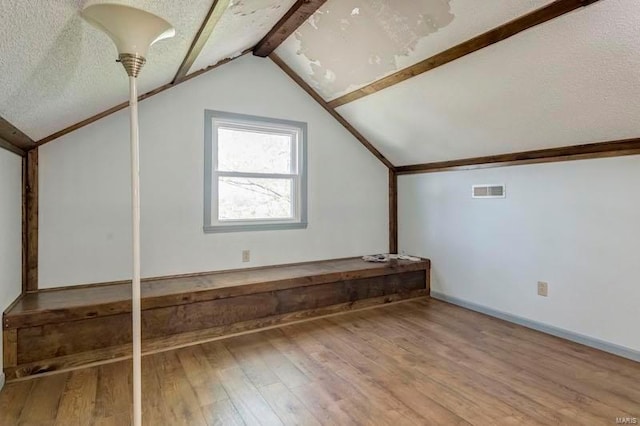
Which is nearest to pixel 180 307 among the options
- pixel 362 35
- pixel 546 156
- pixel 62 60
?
pixel 62 60

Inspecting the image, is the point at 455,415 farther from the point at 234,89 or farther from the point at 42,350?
the point at 234,89

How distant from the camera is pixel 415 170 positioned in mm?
4348

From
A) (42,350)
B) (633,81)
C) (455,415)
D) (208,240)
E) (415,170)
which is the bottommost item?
(455,415)

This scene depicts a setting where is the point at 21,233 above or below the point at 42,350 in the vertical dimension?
above

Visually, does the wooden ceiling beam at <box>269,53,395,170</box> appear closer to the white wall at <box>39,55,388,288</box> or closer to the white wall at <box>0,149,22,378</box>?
the white wall at <box>39,55,388,288</box>

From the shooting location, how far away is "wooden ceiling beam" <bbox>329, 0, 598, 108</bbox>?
1950mm

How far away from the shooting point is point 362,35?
2.88 metres

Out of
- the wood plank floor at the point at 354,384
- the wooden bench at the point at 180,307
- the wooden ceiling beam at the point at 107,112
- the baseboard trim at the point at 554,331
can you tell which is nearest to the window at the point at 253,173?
the wooden ceiling beam at the point at 107,112

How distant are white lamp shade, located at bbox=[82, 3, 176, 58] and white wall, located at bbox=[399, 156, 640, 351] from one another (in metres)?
3.09

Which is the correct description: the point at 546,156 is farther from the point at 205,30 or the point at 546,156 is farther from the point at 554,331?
the point at 205,30

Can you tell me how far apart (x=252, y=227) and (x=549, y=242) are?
272 cm

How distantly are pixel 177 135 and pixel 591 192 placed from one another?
3.51 m

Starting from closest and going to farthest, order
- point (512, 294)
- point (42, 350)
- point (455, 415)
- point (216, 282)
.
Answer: point (455, 415), point (42, 350), point (216, 282), point (512, 294)

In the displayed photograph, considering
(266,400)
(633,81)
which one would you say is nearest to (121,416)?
(266,400)
